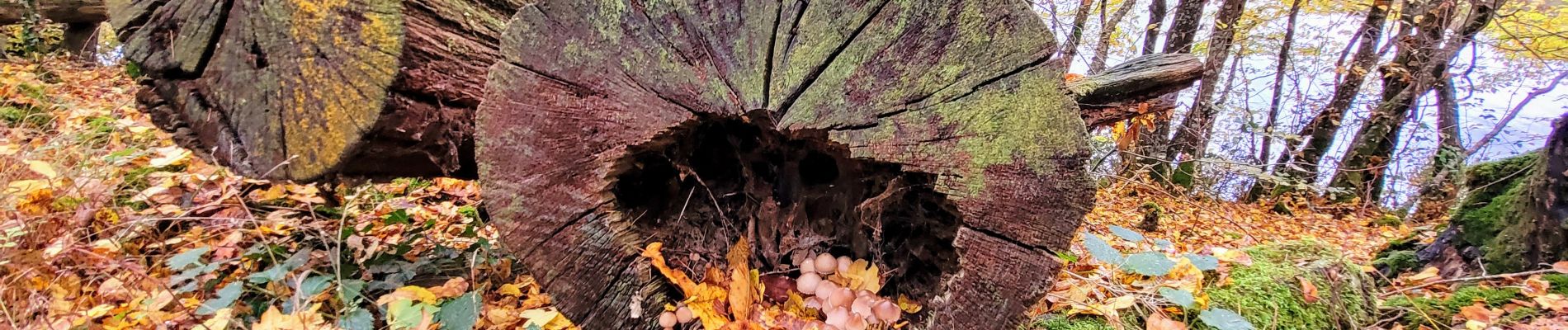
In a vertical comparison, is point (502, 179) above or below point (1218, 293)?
above

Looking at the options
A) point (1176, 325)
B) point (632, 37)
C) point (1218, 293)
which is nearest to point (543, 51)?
point (632, 37)

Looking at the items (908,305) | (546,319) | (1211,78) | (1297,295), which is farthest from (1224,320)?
(1211,78)

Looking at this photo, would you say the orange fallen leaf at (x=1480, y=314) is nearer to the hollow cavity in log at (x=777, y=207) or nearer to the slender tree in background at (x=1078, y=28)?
the hollow cavity in log at (x=777, y=207)

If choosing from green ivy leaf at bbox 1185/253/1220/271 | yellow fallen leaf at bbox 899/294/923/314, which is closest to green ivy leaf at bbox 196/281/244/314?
yellow fallen leaf at bbox 899/294/923/314

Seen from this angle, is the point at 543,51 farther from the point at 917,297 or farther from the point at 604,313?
the point at 917,297

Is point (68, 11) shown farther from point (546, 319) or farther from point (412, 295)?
point (546, 319)
